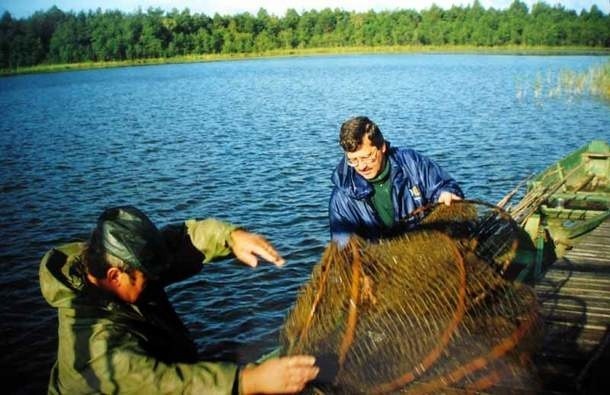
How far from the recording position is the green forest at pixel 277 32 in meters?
93.2

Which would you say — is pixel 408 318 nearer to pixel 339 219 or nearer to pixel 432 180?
pixel 339 219

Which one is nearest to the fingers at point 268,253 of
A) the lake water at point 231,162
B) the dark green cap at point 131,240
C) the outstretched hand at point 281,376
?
the dark green cap at point 131,240

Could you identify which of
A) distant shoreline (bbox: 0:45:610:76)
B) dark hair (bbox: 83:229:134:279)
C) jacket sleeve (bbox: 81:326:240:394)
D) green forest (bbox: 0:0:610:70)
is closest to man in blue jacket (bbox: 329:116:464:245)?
dark hair (bbox: 83:229:134:279)

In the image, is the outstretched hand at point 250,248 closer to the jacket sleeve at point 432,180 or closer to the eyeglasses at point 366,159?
the eyeglasses at point 366,159

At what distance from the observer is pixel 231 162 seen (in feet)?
67.8

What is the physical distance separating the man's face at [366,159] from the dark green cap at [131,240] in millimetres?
2346

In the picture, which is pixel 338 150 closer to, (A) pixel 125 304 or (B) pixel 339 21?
(A) pixel 125 304

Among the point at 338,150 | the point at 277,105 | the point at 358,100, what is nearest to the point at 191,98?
the point at 277,105

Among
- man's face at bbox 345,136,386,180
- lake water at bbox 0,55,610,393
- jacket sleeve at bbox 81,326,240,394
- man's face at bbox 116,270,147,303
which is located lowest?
lake water at bbox 0,55,610,393

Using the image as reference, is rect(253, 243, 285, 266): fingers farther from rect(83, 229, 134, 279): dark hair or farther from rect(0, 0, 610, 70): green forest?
rect(0, 0, 610, 70): green forest

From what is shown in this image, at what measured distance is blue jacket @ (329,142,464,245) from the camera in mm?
5020

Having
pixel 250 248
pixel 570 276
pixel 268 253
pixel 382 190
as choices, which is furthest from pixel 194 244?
pixel 570 276

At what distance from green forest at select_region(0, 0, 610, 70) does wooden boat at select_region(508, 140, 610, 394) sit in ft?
278

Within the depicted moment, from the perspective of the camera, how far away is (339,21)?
127688mm
